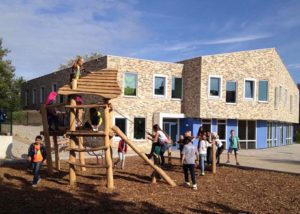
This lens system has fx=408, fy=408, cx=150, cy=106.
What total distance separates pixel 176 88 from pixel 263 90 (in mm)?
7631

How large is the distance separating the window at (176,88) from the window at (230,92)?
12.2 ft

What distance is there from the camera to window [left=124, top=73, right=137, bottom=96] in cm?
2925

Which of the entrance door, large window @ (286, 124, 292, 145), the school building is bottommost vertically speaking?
large window @ (286, 124, 292, 145)

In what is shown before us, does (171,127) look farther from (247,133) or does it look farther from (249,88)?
(249,88)

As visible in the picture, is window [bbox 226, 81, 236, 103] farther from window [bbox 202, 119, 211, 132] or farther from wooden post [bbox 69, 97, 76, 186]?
wooden post [bbox 69, 97, 76, 186]

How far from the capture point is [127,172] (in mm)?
14891

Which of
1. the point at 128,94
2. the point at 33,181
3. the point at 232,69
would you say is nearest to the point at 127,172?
the point at 33,181

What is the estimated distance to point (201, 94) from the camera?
30.7m

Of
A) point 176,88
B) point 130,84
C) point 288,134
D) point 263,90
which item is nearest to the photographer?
point 130,84

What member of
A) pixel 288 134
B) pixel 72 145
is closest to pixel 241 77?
pixel 288 134

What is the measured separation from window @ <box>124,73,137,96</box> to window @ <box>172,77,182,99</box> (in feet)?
11.7

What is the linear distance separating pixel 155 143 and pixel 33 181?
13.5ft

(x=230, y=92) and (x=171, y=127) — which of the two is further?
(x=230, y=92)

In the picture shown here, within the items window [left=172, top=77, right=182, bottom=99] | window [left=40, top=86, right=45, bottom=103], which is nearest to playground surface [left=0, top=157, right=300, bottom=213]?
window [left=172, top=77, right=182, bottom=99]
